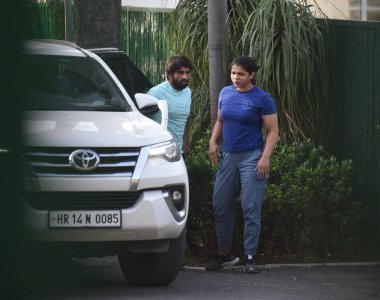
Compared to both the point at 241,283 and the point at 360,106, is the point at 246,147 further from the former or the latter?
the point at 360,106

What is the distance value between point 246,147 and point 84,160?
1.78 metres

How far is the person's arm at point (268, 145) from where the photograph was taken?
7309mm

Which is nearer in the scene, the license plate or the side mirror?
the license plate

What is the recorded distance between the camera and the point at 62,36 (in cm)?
1317

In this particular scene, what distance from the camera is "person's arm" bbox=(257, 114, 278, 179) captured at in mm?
7309

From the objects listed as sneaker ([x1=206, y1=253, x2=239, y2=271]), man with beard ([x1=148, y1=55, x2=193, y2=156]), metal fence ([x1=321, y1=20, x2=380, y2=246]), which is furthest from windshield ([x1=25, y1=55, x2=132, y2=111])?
metal fence ([x1=321, y1=20, x2=380, y2=246])

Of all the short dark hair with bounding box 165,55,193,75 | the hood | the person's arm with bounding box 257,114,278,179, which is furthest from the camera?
the short dark hair with bounding box 165,55,193,75

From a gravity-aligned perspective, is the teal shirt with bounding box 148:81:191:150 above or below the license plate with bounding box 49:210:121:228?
above

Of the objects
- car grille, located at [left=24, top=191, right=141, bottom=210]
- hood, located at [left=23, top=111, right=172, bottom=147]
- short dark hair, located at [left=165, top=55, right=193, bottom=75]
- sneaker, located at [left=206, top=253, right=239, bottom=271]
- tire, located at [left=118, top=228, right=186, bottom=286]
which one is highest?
short dark hair, located at [left=165, top=55, right=193, bottom=75]

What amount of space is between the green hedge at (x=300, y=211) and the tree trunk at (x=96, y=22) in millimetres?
2602

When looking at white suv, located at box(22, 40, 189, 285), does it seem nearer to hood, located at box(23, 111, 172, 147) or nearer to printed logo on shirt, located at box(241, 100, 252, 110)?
hood, located at box(23, 111, 172, 147)

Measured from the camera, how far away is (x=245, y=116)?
7371 millimetres

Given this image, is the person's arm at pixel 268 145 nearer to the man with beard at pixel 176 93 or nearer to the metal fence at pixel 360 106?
the man with beard at pixel 176 93

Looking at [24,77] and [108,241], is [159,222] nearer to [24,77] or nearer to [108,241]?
[108,241]
